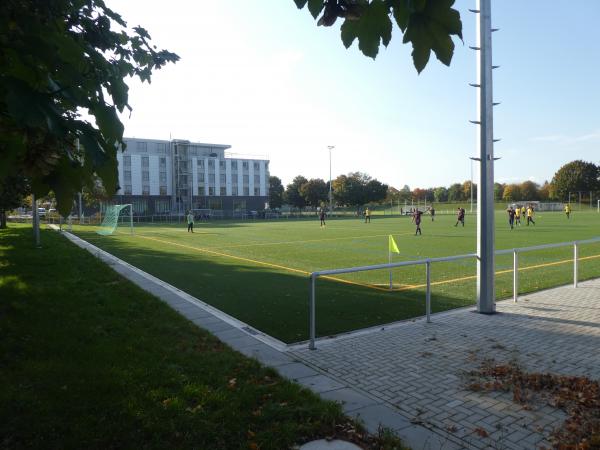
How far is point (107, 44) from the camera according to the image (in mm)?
5191

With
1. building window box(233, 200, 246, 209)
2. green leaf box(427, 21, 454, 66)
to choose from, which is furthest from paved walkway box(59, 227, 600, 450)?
building window box(233, 200, 246, 209)

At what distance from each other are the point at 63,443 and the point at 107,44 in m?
4.17

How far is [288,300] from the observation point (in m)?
9.07

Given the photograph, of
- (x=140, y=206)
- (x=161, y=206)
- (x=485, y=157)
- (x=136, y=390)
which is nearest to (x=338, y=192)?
(x=161, y=206)

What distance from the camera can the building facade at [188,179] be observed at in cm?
7581

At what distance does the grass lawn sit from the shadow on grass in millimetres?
1383

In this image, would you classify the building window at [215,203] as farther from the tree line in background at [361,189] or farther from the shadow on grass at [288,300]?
the shadow on grass at [288,300]

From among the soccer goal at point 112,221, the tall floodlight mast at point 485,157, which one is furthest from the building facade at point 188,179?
the tall floodlight mast at point 485,157

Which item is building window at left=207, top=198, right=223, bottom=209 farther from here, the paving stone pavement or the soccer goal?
the paving stone pavement

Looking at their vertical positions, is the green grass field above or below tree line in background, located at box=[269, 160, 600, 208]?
below

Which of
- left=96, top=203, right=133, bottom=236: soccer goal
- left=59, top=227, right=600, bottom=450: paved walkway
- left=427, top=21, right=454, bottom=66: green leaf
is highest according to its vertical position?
left=427, top=21, right=454, bottom=66: green leaf

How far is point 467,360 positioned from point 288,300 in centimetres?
428

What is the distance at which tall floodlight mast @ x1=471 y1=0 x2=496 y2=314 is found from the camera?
7.27m

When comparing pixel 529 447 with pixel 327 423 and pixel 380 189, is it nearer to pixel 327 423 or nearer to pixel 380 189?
pixel 327 423
